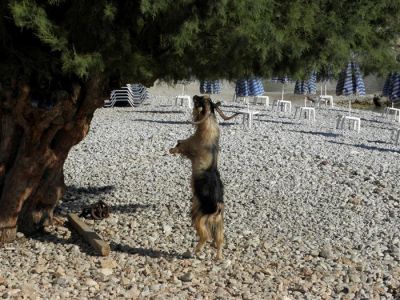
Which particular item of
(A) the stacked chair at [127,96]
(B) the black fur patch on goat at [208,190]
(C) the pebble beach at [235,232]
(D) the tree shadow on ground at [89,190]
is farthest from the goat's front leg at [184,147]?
(A) the stacked chair at [127,96]

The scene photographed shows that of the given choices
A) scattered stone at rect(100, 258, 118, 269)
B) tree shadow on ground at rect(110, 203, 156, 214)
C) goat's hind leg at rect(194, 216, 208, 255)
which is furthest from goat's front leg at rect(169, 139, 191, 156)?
tree shadow on ground at rect(110, 203, 156, 214)

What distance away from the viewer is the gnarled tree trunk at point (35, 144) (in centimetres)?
598

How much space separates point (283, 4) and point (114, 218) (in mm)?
3593

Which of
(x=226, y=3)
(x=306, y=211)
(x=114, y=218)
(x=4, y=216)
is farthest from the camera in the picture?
(x=306, y=211)

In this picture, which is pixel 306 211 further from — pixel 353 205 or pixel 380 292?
pixel 380 292

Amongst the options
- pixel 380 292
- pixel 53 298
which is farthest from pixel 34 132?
pixel 380 292

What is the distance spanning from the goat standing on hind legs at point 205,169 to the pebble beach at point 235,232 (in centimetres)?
41

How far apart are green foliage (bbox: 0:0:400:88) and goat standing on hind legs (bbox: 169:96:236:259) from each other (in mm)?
398

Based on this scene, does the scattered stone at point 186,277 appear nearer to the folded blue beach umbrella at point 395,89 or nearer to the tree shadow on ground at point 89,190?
the tree shadow on ground at point 89,190

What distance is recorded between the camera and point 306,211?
834 cm

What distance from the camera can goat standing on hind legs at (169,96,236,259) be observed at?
600 cm

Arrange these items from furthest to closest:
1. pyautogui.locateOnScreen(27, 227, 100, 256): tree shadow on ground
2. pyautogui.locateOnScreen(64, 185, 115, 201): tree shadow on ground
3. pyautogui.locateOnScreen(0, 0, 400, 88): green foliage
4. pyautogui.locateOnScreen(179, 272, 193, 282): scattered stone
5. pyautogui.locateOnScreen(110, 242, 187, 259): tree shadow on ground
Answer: pyautogui.locateOnScreen(64, 185, 115, 201): tree shadow on ground
pyautogui.locateOnScreen(27, 227, 100, 256): tree shadow on ground
pyautogui.locateOnScreen(110, 242, 187, 259): tree shadow on ground
pyautogui.locateOnScreen(179, 272, 193, 282): scattered stone
pyautogui.locateOnScreen(0, 0, 400, 88): green foliage

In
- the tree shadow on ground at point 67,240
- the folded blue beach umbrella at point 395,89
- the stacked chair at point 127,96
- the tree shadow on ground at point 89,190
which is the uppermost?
the folded blue beach umbrella at point 395,89

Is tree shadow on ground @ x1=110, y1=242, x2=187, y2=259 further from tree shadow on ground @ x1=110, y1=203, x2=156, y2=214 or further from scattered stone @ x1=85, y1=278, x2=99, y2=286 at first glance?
tree shadow on ground @ x1=110, y1=203, x2=156, y2=214
